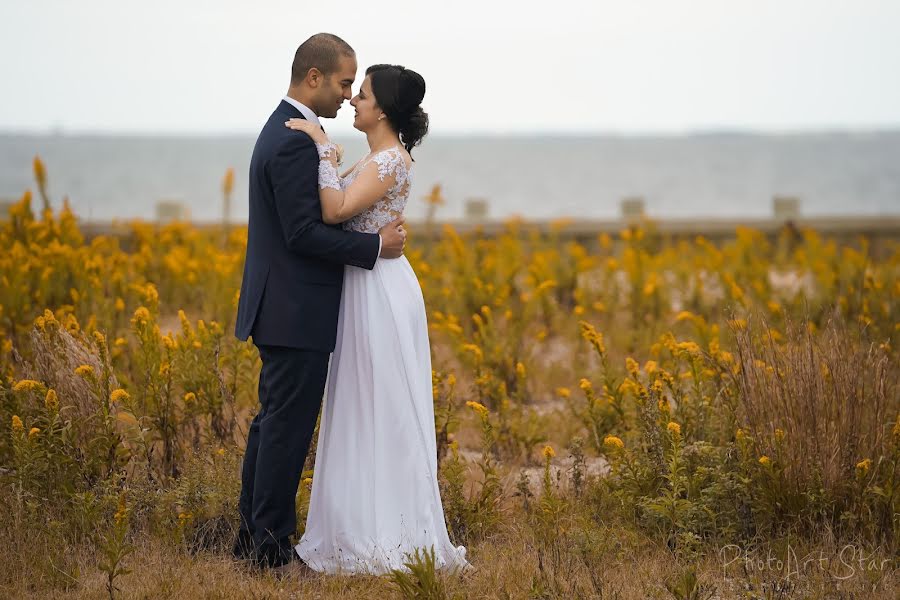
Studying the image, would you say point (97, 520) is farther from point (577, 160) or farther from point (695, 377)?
point (577, 160)

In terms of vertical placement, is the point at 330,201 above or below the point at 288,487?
above

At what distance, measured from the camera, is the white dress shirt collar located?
379 centimetres

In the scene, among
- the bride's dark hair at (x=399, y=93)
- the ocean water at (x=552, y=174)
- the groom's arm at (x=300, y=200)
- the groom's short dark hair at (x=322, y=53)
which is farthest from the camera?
the ocean water at (x=552, y=174)

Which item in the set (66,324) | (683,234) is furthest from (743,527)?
(683,234)

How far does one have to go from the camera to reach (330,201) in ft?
12.1

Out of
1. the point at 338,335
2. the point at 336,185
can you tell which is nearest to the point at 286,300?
Answer: the point at 338,335

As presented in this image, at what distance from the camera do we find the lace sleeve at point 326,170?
12.1 feet

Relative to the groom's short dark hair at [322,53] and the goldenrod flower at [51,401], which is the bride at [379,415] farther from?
the goldenrod flower at [51,401]

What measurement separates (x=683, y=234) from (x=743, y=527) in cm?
906

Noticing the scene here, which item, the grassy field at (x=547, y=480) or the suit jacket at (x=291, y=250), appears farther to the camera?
the grassy field at (x=547, y=480)

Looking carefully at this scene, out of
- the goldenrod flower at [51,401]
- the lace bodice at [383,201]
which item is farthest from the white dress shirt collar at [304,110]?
the goldenrod flower at [51,401]

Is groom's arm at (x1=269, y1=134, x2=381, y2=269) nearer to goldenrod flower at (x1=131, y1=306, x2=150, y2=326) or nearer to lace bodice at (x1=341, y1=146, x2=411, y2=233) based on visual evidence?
lace bodice at (x1=341, y1=146, x2=411, y2=233)

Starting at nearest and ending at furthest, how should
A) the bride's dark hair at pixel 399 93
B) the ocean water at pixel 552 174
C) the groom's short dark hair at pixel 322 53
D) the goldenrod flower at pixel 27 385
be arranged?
1. the groom's short dark hair at pixel 322 53
2. the bride's dark hair at pixel 399 93
3. the goldenrod flower at pixel 27 385
4. the ocean water at pixel 552 174

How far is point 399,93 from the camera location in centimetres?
382
